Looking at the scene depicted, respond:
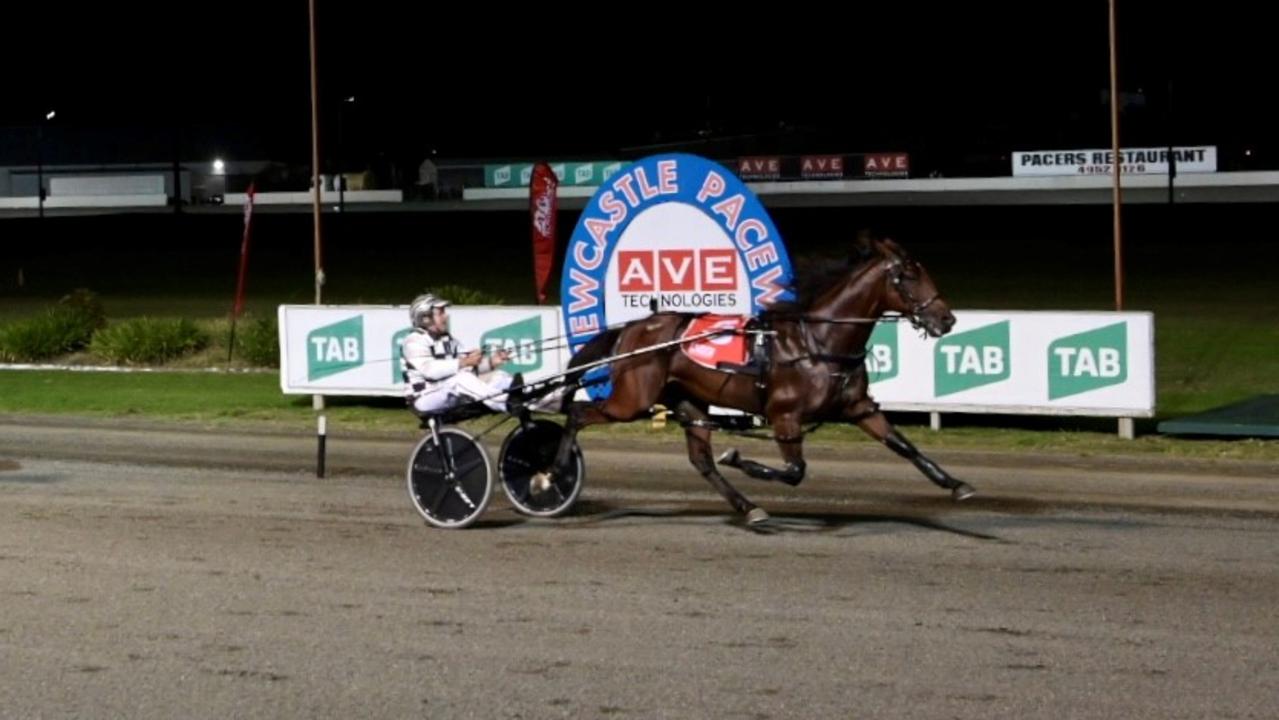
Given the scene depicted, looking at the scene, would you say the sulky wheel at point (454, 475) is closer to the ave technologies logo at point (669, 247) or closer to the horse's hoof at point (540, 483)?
the horse's hoof at point (540, 483)

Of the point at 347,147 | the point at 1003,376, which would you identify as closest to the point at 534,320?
the point at 1003,376

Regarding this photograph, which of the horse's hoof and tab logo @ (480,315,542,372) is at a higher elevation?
tab logo @ (480,315,542,372)

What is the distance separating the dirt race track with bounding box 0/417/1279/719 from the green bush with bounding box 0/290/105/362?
11644 millimetres

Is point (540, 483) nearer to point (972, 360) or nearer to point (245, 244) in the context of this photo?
point (972, 360)

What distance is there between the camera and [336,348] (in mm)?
20016

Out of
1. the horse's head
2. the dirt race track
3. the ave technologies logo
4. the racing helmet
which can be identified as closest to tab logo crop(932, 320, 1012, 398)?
the ave technologies logo

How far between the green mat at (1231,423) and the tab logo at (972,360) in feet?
4.79

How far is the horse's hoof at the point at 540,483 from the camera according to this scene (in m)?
12.3

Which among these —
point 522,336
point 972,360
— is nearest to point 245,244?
point 522,336

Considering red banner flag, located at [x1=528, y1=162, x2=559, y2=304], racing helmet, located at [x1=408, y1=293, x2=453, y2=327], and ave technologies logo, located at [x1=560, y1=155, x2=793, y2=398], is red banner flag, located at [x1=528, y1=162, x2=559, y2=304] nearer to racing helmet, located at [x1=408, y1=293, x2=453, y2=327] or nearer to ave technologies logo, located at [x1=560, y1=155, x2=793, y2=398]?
ave technologies logo, located at [x1=560, y1=155, x2=793, y2=398]

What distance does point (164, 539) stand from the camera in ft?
39.3

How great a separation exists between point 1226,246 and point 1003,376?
22.5 meters

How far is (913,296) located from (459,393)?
2.76 metres

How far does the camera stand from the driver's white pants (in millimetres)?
11969
